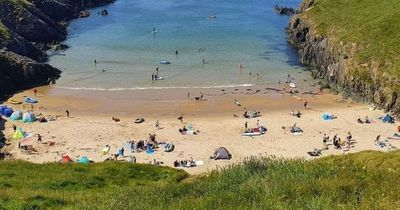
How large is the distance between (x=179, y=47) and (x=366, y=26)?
31.8 meters

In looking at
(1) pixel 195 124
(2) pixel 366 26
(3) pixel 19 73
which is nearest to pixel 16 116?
(3) pixel 19 73

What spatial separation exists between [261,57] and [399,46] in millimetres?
23845

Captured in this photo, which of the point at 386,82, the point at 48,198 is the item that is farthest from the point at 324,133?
the point at 48,198

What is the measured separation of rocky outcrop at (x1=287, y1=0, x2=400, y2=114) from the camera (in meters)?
55.6

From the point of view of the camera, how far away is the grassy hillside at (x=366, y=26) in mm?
60213

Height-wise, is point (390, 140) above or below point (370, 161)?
below

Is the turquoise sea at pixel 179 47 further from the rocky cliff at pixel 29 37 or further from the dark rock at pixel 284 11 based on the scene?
the rocky cliff at pixel 29 37

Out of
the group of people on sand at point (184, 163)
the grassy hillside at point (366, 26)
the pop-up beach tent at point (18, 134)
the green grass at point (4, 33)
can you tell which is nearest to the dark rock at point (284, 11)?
the grassy hillside at point (366, 26)

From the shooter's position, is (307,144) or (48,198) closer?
(48,198)

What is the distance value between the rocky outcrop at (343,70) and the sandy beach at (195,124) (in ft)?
6.81

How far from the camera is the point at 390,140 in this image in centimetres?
4672

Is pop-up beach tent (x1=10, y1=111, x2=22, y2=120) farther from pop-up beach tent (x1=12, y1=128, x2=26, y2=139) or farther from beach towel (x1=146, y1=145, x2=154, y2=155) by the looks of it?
beach towel (x1=146, y1=145, x2=154, y2=155)

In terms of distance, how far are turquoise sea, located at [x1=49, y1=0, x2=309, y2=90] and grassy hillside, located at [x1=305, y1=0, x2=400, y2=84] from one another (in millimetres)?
7651

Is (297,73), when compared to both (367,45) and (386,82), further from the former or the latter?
(386,82)
